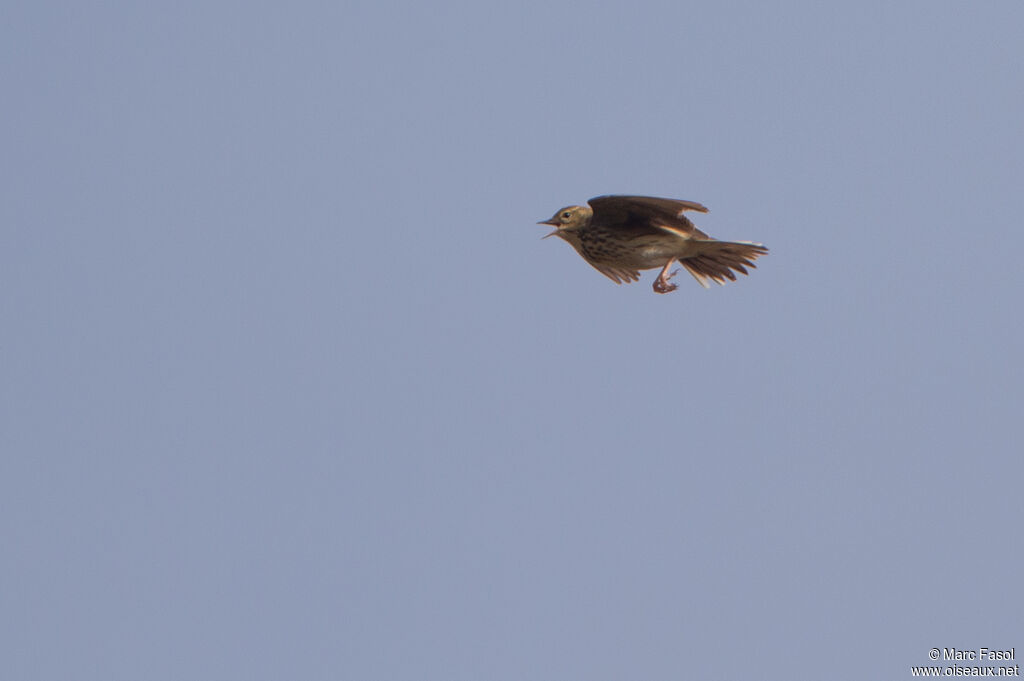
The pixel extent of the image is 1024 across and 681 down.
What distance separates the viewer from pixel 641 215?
16.8 m

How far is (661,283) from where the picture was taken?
16984 mm

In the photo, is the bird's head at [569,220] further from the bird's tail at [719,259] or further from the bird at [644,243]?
the bird's tail at [719,259]

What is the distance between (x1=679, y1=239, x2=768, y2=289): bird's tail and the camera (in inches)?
671

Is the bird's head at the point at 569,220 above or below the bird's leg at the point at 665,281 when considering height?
above

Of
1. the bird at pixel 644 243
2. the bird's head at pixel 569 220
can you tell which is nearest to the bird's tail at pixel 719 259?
the bird at pixel 644 243

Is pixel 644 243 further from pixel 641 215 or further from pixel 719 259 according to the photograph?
pixel 719 259

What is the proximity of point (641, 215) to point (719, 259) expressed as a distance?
119cm

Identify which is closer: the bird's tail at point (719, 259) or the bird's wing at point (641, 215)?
the bird's wing at point (641, 215)

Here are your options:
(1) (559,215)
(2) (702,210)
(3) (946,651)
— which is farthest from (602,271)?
(3) (946,651)

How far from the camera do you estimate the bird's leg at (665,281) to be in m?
16.9

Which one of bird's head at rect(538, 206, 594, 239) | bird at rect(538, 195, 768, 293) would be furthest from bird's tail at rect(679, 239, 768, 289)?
bird's head at rect(538, 206, 594, 239)

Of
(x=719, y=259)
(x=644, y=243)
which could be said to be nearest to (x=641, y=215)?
(x=644, y=243)

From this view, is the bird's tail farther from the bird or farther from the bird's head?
the bird's head

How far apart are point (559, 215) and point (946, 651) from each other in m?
6.43
